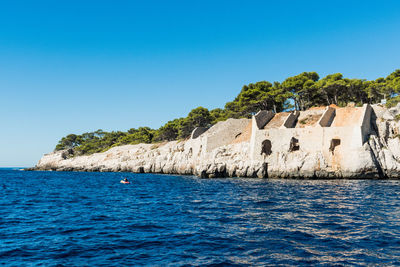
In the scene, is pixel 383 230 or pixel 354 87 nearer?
pixel 383 230

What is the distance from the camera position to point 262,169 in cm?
4128

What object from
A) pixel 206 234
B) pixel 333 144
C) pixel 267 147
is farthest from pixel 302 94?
pixel 206 234

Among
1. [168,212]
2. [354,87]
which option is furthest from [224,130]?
[168,212]

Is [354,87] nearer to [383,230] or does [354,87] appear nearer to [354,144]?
[354,144]

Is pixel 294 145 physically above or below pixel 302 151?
above

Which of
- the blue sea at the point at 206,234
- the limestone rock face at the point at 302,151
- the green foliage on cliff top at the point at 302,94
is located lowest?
the blue sea at the point at 206,234

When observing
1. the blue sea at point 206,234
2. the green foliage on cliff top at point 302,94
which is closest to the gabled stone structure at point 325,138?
the green foliage on cliff top at point 302,94

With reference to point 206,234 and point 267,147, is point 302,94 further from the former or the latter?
point 206,234

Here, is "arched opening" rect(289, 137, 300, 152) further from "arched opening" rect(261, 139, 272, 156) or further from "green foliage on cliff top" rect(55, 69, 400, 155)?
"green foliage on cliff top" rect(55, 69, 400, 155)

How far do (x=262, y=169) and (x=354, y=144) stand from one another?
41.4 ft

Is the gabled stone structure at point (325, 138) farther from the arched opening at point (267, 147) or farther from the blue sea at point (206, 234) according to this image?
the blue sea at point (206, 234)

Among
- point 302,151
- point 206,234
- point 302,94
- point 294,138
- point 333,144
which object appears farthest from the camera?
point 302,94

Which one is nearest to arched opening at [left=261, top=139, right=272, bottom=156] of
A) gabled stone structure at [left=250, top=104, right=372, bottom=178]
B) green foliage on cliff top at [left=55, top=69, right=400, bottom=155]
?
gabled stone structure at [left=250, top=104, right=372, bottom=178]

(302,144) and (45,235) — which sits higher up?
(302,144)
